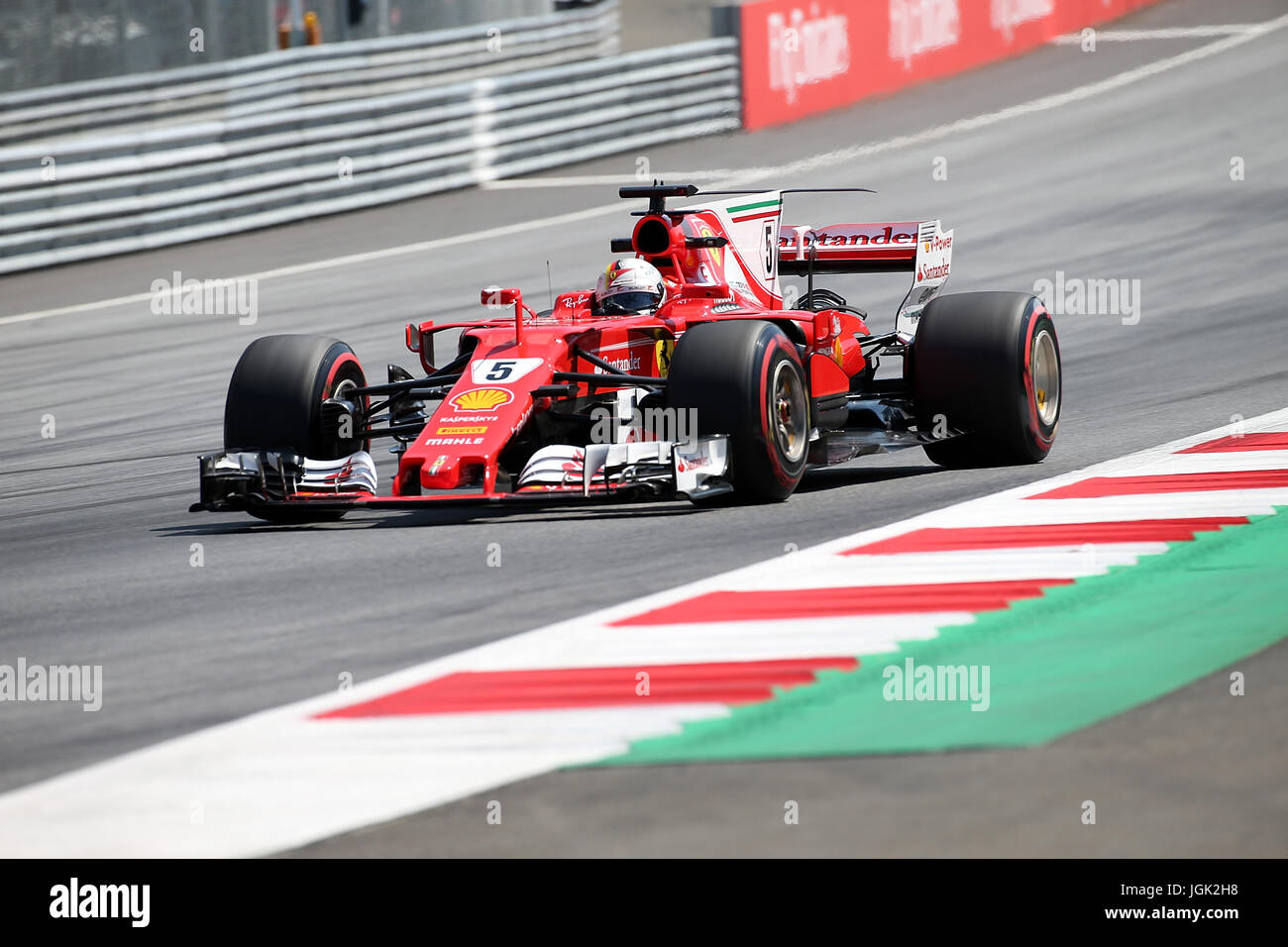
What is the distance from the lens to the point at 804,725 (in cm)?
562

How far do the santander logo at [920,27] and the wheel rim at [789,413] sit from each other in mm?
18228

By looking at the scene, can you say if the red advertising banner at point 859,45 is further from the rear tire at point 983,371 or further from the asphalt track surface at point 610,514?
the rear tire at point 983,371

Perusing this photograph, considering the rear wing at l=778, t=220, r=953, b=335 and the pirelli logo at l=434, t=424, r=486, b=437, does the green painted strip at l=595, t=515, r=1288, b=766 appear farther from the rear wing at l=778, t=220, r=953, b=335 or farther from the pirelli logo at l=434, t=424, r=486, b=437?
the rear wing at l=778, t=220, r=953, b=335

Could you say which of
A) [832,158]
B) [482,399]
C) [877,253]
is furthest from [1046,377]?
[832,158]

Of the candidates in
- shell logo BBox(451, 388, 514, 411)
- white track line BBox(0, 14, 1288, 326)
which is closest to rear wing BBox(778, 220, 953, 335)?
shell logo BBox(451, 388, 514, 411)

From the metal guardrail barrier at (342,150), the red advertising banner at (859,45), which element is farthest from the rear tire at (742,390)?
the red advertising banner at (859,45)

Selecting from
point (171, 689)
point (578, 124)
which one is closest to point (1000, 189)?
point (578, 124)

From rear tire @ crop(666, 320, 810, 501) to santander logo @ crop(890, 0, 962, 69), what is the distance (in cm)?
1846

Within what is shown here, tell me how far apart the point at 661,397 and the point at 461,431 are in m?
0.96

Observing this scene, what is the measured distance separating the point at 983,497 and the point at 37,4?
1353cm

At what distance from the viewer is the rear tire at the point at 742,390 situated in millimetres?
8539

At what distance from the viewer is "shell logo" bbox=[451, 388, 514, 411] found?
8.80m

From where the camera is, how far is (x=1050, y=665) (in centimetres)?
609
